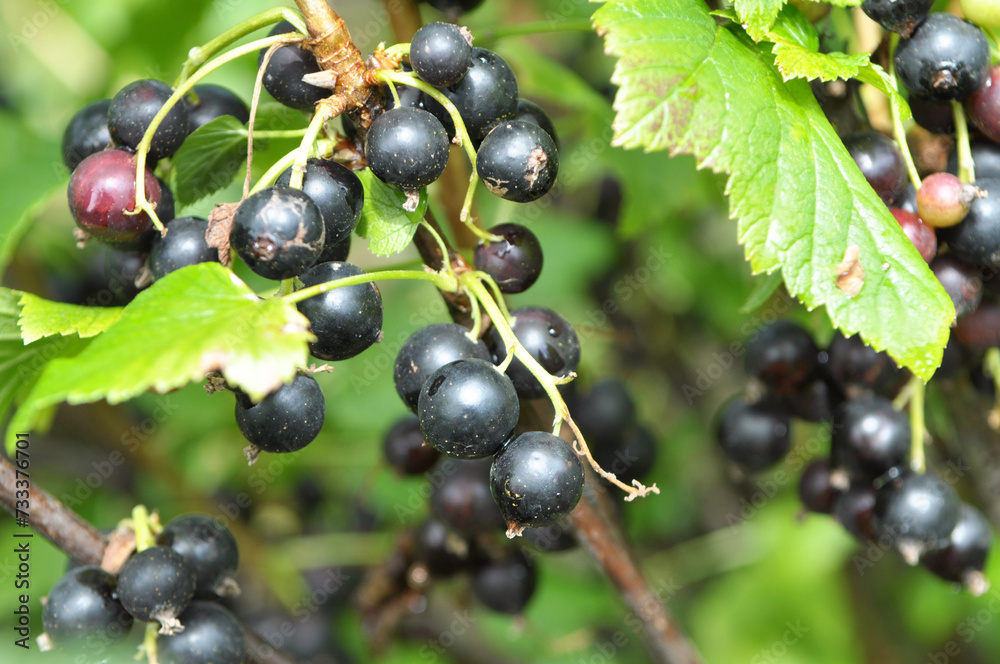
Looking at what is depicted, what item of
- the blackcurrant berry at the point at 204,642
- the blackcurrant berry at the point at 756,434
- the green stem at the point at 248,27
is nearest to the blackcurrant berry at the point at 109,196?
the green stem at the point at 248,27

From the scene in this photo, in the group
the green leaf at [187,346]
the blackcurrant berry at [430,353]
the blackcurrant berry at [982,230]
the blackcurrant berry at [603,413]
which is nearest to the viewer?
the green leaf at [187,346]

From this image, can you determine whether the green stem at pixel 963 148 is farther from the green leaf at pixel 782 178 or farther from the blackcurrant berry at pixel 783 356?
the blackcurrant berry at pixel 783 356

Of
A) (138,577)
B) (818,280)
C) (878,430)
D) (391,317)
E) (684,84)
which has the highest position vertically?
(684,84)

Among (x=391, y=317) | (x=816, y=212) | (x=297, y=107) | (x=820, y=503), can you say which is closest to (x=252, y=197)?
(x=297, y=107)

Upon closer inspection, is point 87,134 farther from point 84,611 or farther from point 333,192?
point 84,611

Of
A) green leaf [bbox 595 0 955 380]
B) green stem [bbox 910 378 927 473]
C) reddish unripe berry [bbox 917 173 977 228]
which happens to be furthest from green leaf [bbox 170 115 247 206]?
green stem [bbox 910 378 927 473]

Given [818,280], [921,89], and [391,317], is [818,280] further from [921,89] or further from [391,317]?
[391,317]

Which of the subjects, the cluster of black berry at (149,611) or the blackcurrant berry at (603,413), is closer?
the cluster of black berry at (149,611)
